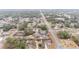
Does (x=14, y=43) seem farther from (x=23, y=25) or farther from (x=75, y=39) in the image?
(x=75, y=39)

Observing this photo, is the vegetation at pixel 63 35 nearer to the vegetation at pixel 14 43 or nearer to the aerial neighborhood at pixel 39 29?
the aerial neighborhood at pixel 39 29

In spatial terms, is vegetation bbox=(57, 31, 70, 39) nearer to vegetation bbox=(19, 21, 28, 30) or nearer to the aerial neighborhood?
the aerial neighborhood

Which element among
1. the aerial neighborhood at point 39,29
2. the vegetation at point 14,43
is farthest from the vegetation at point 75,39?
the vegetation at point 14,43

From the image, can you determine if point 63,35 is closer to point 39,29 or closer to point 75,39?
point 75,39

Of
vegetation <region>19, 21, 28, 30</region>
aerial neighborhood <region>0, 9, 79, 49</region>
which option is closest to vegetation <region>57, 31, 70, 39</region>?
aerial neighborhood <region>0, 9, 79, 49</region>

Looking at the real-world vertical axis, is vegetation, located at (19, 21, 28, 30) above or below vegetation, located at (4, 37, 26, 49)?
above

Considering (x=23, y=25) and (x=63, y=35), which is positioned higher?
(x=23, y=25)

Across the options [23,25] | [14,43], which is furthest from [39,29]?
[14,43]
